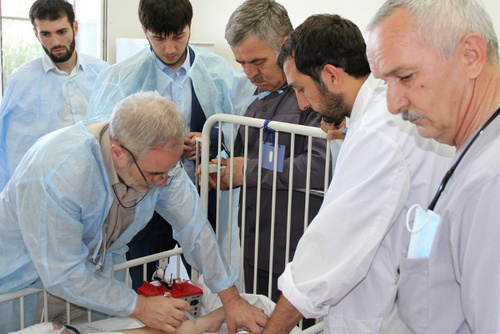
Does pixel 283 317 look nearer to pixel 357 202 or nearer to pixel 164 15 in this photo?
pixel 357 202

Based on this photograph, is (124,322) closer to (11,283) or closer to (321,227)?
(11,283)

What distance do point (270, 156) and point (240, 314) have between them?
57 centimetres

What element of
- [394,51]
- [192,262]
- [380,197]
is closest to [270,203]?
[192,262]

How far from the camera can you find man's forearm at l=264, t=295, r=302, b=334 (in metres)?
1.37

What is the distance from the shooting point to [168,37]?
232 cm

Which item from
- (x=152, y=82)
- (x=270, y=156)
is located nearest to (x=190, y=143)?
(x=152, y=82)

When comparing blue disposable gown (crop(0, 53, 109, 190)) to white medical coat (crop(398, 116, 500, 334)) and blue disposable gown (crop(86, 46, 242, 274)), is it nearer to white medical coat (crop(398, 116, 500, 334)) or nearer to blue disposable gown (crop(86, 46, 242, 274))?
blue disposable gown (crop(86, 46, 242, 274))

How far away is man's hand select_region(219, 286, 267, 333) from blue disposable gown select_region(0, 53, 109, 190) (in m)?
1.60

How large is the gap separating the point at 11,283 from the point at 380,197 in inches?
47.1

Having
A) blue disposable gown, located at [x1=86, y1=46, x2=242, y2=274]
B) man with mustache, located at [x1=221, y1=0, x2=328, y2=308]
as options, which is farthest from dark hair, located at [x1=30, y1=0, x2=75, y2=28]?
man with mustache, located at [x1=221, y1=0, x2=328, y2=308]

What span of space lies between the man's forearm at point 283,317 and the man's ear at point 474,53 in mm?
740

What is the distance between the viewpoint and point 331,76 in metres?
1.41

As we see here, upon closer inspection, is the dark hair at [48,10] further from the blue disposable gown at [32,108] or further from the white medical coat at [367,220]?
the white medical coat at [367,220]

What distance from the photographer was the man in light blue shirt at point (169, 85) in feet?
7.79
